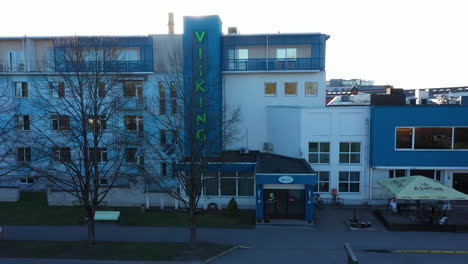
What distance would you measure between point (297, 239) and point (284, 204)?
358 cm

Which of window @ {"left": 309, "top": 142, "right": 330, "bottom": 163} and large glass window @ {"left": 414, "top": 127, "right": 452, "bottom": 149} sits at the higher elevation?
large glass window @ {"left": 414, "top": 127, "right": 452, "bottom": 149}

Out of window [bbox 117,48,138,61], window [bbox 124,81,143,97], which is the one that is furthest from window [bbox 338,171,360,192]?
window [bbox 117,48,138,61]

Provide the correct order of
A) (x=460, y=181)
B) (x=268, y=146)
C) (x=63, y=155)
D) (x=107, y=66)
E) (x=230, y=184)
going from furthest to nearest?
(x=268, y=146)
(x=230, y=184)
(x=460, y=181)
(x=63, y=155)
(x=107, y=66)

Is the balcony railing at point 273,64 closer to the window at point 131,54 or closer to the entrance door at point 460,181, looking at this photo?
the window at point 131,54

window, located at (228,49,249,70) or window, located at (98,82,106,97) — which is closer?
window, located at (98,82,106,97)

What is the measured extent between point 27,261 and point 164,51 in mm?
17306

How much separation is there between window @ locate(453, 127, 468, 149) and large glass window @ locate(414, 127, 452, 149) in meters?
0.37

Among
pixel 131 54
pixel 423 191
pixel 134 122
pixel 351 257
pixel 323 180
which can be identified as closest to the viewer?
pixel 351 257

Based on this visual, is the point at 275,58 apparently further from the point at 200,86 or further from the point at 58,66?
the point at 58,66

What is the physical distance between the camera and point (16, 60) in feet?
93.7

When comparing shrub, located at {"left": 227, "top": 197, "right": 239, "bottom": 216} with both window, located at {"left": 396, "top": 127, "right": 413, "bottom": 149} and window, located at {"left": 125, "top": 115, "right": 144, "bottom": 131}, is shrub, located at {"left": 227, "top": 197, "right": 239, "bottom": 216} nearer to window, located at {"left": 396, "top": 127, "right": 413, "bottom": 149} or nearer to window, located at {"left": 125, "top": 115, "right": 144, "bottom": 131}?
window, located at {"left": 125, "top": 115, "right": 144, "bottom": 131}

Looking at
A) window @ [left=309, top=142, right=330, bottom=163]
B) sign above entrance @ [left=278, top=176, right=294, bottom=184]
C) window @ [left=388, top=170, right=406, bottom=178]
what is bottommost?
window @ [left=388, top=170, right=406, bottom=178]

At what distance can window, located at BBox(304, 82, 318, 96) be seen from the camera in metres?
27.0

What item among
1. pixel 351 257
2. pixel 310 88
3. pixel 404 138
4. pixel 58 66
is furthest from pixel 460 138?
pixel 58 66
